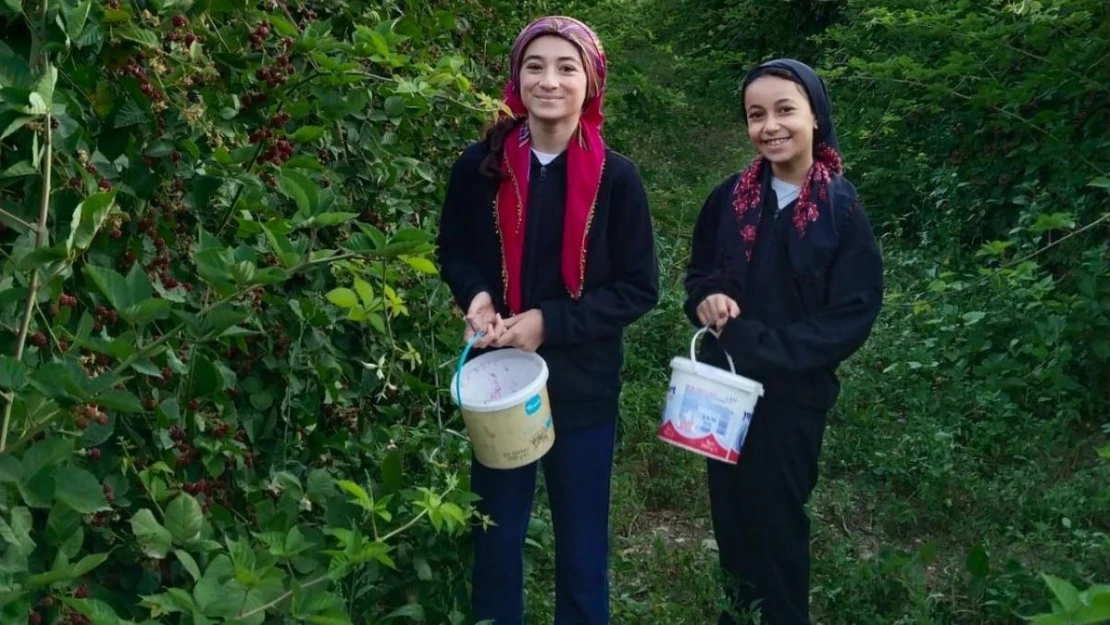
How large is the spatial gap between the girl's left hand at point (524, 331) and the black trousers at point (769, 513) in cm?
60

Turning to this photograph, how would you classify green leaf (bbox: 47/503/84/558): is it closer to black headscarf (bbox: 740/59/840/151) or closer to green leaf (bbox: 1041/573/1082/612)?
green leaf (bbox: 1041/573/1082/612)

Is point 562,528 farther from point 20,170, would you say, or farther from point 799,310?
point 20,170

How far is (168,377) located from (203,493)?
24 centimetres

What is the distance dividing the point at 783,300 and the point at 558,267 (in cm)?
55

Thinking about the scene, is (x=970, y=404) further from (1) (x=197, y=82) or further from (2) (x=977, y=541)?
(1) (x=197, y=82)

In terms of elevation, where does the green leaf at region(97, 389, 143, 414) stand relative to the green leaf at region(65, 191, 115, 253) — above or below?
below

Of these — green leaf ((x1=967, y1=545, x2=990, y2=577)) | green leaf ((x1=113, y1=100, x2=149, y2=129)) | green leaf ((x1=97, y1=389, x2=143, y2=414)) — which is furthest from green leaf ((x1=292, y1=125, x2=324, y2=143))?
green leaf ((x1=967, y1=545, x2=990, y2=577))

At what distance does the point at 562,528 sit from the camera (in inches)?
117

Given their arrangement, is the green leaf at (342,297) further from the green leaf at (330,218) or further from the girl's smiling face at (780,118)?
the girl's smiling face at (780,118)

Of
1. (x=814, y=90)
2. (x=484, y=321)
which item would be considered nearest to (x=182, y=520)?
(x=484, y=321)

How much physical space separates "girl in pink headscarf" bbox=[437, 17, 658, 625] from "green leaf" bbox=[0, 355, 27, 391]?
51.8 inches

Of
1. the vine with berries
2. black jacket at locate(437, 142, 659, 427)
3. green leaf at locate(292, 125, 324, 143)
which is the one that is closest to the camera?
the vine with berries

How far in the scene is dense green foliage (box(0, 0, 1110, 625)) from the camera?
5.77ft

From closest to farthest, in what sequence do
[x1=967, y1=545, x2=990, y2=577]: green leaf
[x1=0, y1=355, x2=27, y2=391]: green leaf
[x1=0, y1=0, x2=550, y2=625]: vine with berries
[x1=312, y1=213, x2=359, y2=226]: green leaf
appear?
[x1=0, y1=355, x2=27, y2=391]: green leaf → [x1=0, y1=0, x2=550, y2=625]: vine with berries → [x1=312, y1=213, x2=359, y2=226]: green leaf → [x1=967, y1=545, x2=990, y2=577]: green leaf
